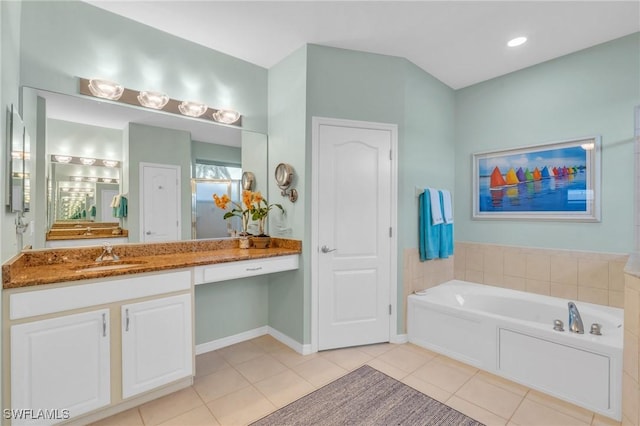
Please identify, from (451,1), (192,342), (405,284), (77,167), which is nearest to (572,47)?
(451,1)

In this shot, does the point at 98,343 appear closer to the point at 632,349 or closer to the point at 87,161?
the point at 87,161

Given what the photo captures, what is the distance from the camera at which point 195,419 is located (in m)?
1.73

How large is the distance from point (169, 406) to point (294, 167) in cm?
197

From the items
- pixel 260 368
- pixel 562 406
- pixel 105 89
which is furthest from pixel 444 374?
pixel 105 89

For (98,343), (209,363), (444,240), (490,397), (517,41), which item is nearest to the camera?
(98,343)

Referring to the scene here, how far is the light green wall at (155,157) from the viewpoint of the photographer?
7.43 ft

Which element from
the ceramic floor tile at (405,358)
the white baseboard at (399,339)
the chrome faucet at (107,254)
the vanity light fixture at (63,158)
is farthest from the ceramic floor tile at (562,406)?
the vanity light fixture at (63,158)

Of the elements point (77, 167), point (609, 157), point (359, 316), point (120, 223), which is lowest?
point (359, 316)

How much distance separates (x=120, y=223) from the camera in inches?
87.0

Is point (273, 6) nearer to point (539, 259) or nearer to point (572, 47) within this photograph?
point (572, 47)

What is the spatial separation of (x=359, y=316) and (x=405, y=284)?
0.55 m

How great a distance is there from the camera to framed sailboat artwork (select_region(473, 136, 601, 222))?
2.61 m

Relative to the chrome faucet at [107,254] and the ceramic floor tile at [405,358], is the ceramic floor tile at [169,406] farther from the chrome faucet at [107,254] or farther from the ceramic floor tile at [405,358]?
the ceramic floor tile at [405,358]

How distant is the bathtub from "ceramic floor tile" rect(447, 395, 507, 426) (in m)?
0.49
